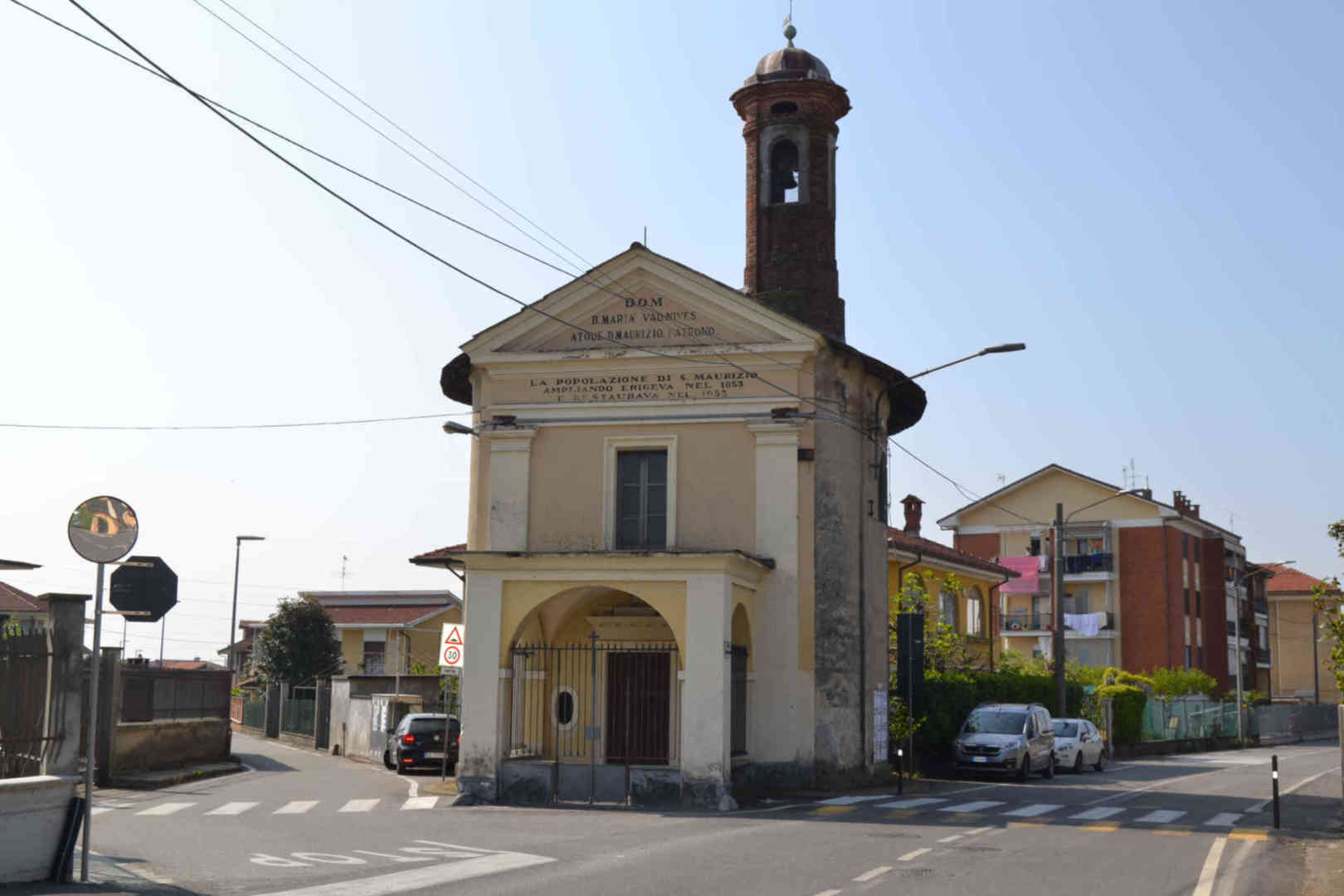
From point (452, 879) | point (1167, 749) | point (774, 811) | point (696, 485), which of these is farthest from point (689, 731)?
point (1167, 749)

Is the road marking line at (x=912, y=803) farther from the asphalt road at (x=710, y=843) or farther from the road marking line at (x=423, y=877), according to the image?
the road marking line at (x=423, y=877)

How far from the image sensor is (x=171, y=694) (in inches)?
1191

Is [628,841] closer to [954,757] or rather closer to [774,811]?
[774,811]

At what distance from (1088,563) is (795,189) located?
44275mm

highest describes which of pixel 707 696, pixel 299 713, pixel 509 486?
pixel 509 486

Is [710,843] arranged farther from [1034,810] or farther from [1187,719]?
[1187,719]

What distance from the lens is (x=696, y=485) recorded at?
81.3 feet

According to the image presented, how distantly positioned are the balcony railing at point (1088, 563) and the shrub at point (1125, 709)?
1982 cm

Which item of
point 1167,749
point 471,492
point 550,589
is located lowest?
point 1167,749

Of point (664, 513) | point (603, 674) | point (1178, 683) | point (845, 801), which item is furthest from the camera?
point (1178, 683)

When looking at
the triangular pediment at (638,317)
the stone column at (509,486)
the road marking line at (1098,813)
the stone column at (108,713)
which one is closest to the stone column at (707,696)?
the stone column at (509,486)

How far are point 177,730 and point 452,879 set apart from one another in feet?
63.6

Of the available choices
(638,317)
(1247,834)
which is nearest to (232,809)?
(638,317)

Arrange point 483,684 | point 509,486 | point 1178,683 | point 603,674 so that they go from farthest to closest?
1. point 1178,683
2. point 603,674
3. point 509,486
4. point 483,684
